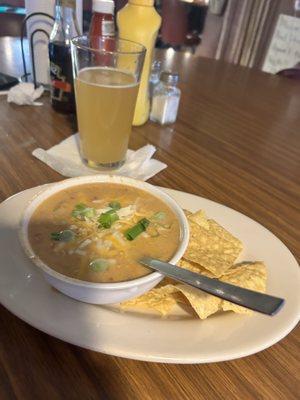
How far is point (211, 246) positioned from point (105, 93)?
545 mm

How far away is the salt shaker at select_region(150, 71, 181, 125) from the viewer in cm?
137

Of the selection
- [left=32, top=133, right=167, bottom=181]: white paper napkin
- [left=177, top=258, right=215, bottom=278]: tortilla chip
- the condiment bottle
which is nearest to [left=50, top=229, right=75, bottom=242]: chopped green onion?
[left=177, top=258, right=215, bottom=278]: tortilla chip

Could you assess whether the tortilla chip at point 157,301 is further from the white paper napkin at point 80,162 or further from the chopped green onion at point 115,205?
the white paper napkin at point 80,162

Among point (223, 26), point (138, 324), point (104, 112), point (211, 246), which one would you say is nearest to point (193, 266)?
point (211, 246)

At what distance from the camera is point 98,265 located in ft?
1.97

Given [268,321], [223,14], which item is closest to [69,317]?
[268,321]

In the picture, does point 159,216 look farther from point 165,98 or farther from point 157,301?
point 165,98

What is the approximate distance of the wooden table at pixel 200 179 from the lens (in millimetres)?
525

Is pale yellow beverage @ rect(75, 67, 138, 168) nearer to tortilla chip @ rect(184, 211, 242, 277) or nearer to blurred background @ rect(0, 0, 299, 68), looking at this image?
tortilla chip @ rect(184, 211, 242, 277)

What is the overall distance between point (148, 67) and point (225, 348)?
1044 millimetres

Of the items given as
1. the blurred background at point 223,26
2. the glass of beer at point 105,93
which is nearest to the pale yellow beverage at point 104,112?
the glass of beer at point 105,93

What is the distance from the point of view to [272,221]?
0.98m

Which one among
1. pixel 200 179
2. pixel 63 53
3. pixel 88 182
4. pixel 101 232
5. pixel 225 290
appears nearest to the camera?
pixel 225 290

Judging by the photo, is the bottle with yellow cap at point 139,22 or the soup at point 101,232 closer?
the soup at point 101,232
